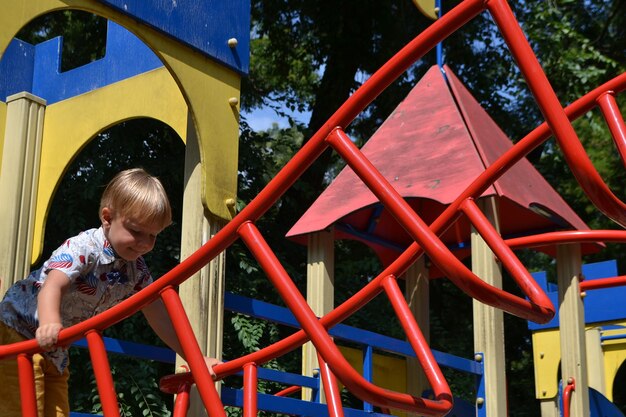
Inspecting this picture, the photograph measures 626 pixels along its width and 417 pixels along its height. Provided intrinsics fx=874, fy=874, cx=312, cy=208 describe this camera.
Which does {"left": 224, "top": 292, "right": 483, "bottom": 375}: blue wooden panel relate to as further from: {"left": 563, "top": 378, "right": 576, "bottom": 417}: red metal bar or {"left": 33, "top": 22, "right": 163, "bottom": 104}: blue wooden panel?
{"left": 33, "top": 22, "right": 163, "bottom": 104}: blue wooden panel

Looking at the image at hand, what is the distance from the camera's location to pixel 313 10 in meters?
9.88

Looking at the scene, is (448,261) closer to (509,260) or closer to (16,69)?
(509,260)

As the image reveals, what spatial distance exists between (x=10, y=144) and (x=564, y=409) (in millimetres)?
3069

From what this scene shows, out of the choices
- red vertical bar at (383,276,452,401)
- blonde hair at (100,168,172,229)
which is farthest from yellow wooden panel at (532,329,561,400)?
blonde hair at (100,168,172,229)

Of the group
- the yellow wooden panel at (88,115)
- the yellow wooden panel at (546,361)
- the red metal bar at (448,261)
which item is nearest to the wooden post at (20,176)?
the yellow wooden panel at (88,115)

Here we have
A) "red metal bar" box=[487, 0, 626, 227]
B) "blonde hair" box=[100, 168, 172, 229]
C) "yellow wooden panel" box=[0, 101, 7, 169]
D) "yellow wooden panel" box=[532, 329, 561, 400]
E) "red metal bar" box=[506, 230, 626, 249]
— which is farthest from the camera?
"yellow wooden panel" box=[532, 329, 561, 400]

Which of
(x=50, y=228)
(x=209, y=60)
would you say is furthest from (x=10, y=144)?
(x=50, y=228)

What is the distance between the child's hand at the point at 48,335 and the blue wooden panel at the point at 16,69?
2.87 m

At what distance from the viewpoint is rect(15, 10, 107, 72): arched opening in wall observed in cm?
908

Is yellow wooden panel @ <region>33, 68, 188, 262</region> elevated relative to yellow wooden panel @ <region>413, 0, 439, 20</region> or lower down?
lower down

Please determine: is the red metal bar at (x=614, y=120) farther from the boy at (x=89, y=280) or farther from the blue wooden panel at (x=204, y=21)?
the blue wooden panel at (x=204, y=21)

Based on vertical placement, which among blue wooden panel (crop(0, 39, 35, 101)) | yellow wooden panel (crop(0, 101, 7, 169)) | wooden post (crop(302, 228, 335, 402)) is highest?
blue wooden panel (crop(0, 39, 35, 101))

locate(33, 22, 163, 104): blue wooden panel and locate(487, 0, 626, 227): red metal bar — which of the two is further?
locate(33, 22, 163, 104): blue wooden panel

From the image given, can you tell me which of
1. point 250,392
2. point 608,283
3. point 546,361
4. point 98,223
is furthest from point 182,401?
point 98,223
